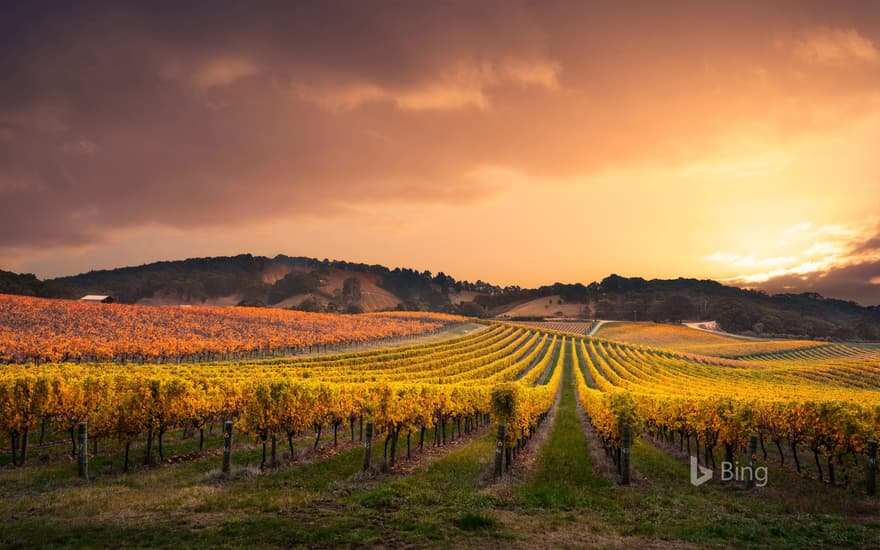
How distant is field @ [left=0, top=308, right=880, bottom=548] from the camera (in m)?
15.8

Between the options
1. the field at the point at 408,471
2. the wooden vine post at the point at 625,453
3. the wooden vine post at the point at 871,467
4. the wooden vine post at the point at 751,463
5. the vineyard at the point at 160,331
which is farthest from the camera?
the vineyard at the point at 160,331

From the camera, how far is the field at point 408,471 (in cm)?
1584

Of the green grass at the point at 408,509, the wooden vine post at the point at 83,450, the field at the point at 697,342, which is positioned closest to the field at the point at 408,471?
the green grass at the point at 408,509

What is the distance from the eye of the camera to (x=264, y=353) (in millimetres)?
99312

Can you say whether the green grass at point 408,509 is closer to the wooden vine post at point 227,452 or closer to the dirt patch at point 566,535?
the dirt patch at point 566,535

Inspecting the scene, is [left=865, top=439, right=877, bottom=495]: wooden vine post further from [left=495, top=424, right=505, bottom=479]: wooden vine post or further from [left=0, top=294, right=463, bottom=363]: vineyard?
[left=0, top=294, right=463, bottom=363]: vineyard

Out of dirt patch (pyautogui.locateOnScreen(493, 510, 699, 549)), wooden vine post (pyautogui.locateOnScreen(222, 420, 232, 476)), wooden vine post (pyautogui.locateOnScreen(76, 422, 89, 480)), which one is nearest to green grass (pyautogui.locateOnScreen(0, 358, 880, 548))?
dirt patch (pyautogui.locateOnScreen(493, 510, 699, 549))

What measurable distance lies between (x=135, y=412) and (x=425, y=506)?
64.8ft

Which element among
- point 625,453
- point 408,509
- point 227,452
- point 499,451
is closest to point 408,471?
point 499,451

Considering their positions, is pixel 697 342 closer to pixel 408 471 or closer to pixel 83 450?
pixel 408 471

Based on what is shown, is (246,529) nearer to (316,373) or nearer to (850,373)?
(316,373)

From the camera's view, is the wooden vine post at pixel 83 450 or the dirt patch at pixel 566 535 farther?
the wooden vine post at pixel 83 450

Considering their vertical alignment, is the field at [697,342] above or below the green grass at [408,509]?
below

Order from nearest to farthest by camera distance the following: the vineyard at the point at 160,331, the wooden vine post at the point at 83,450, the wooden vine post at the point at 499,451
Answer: the wooden vine post at the point at 83,450
the wooden vine post at the point at 499,451
the vineyard at the point at 160,331
